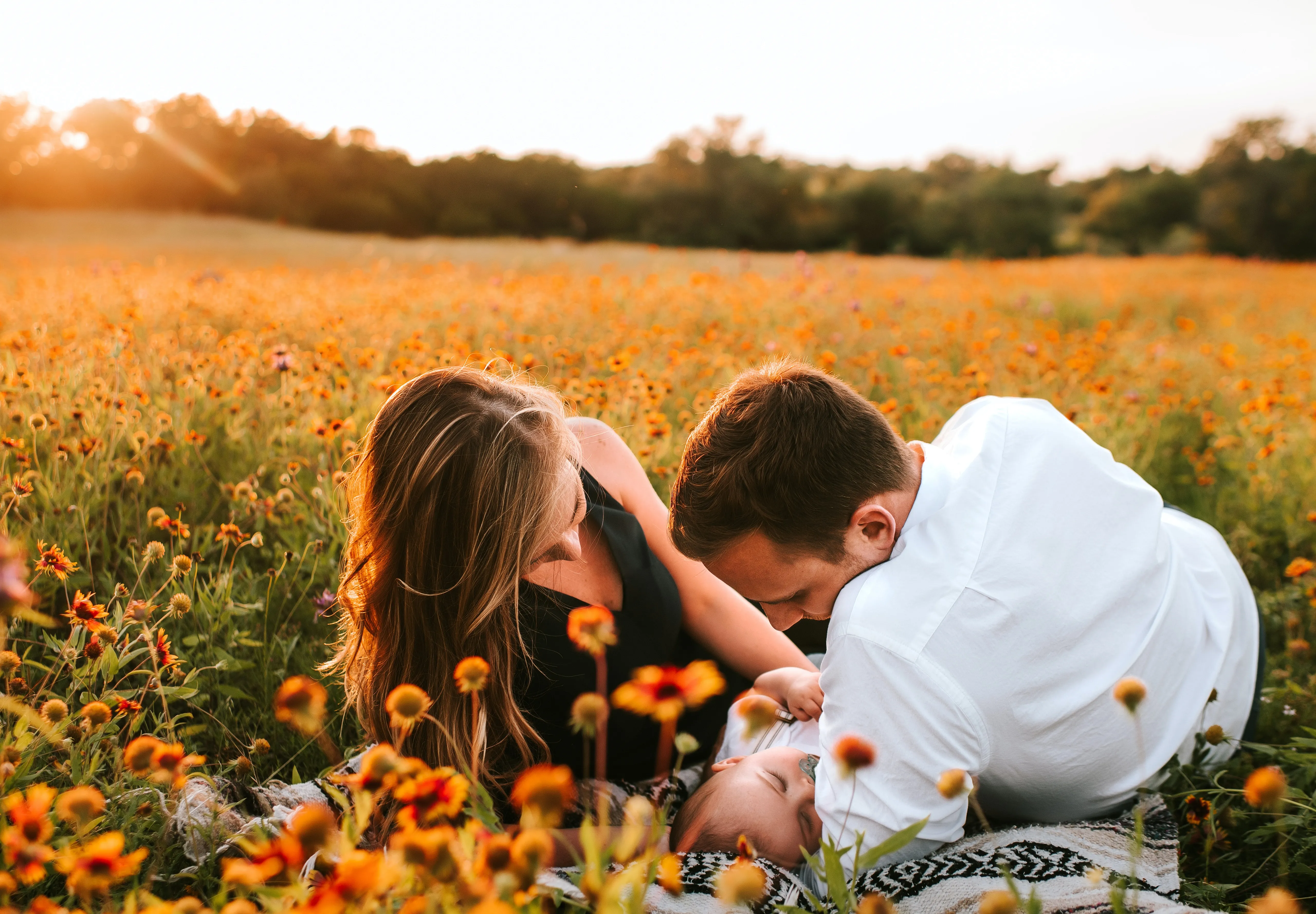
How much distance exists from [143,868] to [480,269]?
8.33 meters

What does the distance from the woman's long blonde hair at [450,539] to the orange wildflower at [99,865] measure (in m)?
0.77

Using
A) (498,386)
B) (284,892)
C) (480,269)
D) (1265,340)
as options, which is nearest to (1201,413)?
(1265,340)

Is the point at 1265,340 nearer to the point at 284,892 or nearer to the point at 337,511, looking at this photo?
the point at 337,511

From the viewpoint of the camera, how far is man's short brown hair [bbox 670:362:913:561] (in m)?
1.47

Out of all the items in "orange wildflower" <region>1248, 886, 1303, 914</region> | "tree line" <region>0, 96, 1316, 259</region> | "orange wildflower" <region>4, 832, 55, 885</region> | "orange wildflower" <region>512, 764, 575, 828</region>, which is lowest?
"orange wildflower" <region>4, 832, 55, 885</region>

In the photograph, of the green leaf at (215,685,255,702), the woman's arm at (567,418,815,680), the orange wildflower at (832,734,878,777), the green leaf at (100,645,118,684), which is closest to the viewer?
the orange wildflower at (832,734,878,777)

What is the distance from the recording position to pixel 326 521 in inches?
100

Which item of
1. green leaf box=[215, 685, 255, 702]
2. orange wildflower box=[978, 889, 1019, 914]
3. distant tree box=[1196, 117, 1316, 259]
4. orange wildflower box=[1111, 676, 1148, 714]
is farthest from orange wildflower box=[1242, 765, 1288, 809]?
distant tree box=[1196, 117, 1316, 259]

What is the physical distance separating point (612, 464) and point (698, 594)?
434 millimetres

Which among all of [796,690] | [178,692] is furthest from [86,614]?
[796,690]

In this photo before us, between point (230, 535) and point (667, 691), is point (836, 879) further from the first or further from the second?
point (230, 535)

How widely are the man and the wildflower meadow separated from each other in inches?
5.2

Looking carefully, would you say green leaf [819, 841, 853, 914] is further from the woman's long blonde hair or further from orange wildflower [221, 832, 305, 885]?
the woman's long blonde hair

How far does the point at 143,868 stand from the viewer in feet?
4.89
